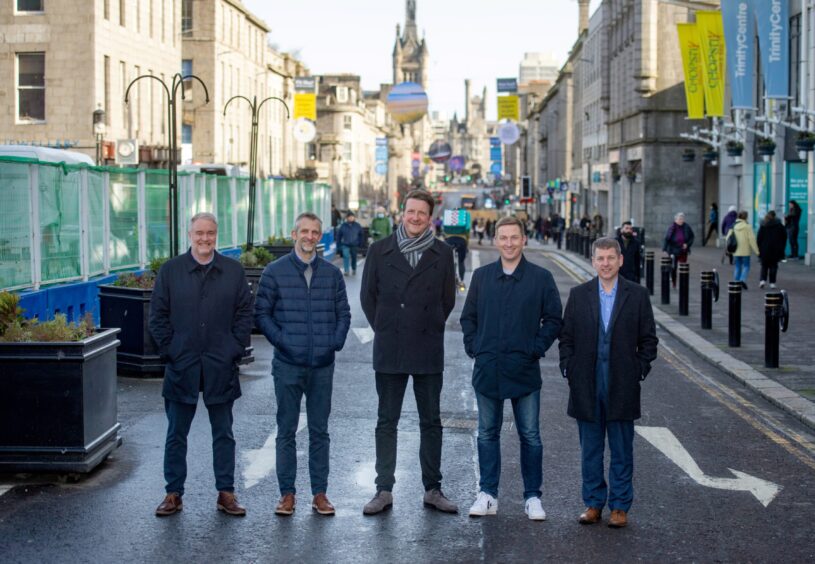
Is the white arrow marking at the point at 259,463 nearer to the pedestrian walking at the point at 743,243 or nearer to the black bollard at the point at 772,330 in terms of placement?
the black bollard at the point at 772,330

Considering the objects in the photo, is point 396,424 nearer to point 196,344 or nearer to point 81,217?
point 196,344

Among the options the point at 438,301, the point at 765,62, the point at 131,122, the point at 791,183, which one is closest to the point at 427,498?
the point at 438,301

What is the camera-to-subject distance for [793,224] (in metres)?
38.9

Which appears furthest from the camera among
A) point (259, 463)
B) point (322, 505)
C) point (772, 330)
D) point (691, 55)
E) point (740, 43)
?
point (691, 55)

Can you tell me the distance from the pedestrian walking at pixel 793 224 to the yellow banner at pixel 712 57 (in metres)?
4.71

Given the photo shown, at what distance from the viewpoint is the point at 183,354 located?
7996mm

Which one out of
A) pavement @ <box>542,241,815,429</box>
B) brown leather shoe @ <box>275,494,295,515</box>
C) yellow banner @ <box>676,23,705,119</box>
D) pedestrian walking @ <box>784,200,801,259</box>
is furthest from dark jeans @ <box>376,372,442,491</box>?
yellow banner @ <box>676,23,705,119</box>

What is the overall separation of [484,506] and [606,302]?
1449mm

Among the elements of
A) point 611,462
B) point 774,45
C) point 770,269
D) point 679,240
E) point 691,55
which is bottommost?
point 611,462

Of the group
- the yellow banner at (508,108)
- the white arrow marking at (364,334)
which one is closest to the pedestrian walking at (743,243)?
the white arrow marking at (364,334)

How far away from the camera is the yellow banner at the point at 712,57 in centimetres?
4203

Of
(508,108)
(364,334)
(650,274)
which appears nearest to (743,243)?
(650,274)

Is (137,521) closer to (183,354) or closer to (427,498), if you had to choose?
(183,354)

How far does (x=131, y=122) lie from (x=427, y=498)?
3917cm
